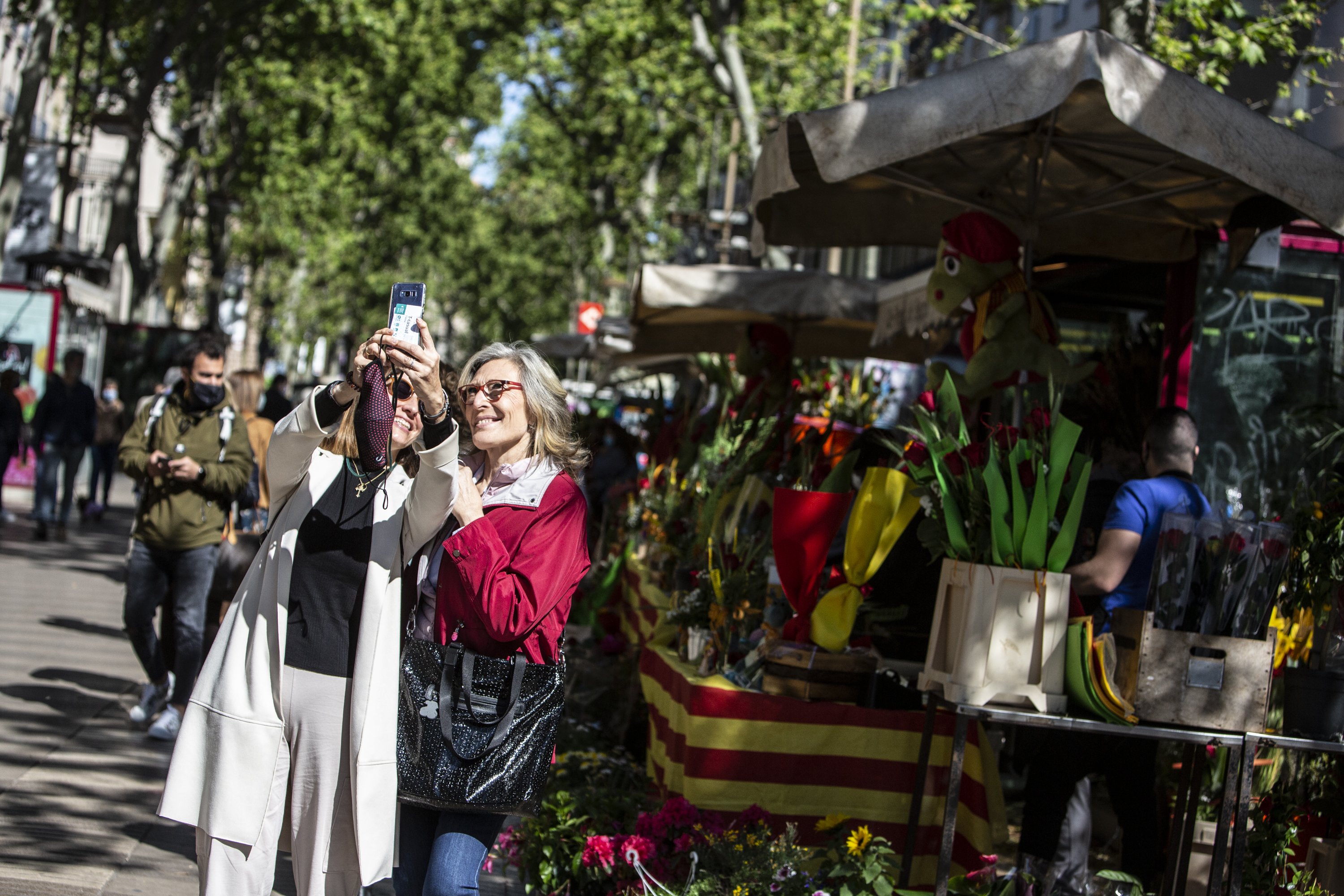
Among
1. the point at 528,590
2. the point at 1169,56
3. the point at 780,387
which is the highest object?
the point at 1169,56

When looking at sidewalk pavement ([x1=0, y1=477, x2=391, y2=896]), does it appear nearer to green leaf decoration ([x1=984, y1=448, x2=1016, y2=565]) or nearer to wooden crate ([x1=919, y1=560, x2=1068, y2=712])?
wooden crate ([x1=919, y1=560, x2=1068, y2=712])

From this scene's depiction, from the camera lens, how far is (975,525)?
4.15 metres

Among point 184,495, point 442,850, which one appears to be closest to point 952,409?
point 442,850

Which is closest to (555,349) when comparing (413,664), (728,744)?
(728,744)

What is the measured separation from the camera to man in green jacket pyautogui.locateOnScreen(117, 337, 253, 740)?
6.52 meters

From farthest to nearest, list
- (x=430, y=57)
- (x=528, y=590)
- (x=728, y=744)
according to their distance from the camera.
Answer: (x=430, y=57) → (x=728, y=744) → (x=528, y=590)

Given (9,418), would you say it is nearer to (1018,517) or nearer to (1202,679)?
(1018,517)

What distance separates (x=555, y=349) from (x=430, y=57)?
1438 centimetres

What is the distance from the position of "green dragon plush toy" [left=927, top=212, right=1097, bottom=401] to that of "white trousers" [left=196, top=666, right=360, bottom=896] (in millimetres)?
3084

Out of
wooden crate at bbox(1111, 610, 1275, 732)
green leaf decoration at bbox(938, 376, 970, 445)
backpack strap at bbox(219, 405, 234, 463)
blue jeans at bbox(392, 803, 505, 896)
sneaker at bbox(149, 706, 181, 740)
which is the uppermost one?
green leaf decoration at bbox(938, 376, 970, 445)

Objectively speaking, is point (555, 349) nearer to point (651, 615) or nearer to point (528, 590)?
point (651, 615)

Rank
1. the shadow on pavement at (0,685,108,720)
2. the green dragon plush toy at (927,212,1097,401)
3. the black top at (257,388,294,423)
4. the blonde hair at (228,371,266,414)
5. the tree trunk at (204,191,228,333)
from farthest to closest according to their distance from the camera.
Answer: the tree trunk at (204,191,228,333) < the black top at (257,388,294,423) < the blonde hair at (228,371,266,414) < the shadow on pavement at (0,685,108,720) < the green dragon plush toy at (927,212,1097,401)

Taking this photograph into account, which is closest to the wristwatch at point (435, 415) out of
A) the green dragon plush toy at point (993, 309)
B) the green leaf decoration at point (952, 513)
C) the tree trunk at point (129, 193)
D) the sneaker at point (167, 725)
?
the green leaf decoration at point (952, 513)

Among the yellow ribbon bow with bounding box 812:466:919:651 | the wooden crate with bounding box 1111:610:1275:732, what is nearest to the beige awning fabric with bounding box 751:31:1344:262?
the yellow ribbon bow with bounding box 812:466:919:651
